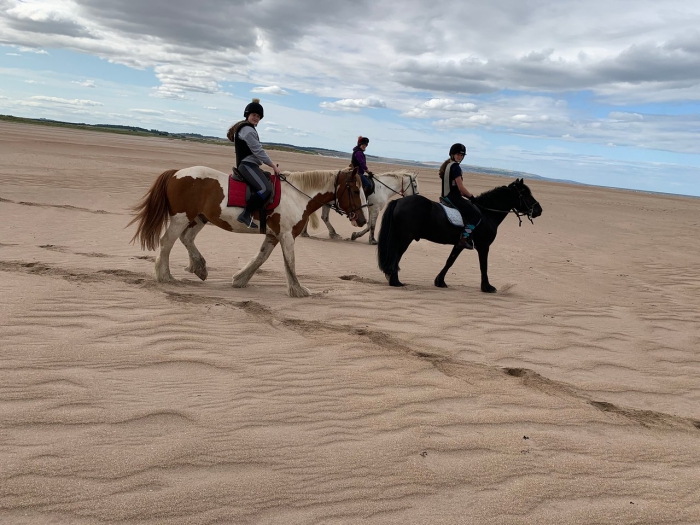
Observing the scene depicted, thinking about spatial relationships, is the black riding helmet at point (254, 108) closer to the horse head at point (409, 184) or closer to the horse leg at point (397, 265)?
the horse leg at point (397, 265)

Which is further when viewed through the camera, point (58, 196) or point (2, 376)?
point (58, 196)

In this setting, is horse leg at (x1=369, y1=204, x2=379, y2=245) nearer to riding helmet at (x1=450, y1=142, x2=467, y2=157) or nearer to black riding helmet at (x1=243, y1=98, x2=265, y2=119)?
riding helmet at (x1=450, y1=142, x2=467, y2=157)

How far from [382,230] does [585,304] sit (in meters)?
3.24

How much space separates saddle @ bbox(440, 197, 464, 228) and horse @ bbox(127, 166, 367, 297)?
217 centimetres

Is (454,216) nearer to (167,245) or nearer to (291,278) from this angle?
(291,278)

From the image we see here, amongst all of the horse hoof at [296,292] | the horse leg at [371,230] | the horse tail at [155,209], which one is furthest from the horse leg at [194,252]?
the horse leg at [371,230]

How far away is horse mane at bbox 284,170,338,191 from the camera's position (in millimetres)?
8180

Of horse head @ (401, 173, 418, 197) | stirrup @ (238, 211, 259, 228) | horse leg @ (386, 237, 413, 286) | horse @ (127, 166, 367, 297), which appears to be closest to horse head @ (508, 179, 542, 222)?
horse leg @ (386, 237, 413, 286)

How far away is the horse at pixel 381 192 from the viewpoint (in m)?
14.0

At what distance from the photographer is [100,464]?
311cm

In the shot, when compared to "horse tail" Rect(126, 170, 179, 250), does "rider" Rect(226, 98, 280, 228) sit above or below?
above

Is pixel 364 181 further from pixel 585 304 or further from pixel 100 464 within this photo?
pixel 100 464

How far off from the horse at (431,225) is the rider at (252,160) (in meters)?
2.14

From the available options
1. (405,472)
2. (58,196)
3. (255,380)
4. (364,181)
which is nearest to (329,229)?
(364,181)
